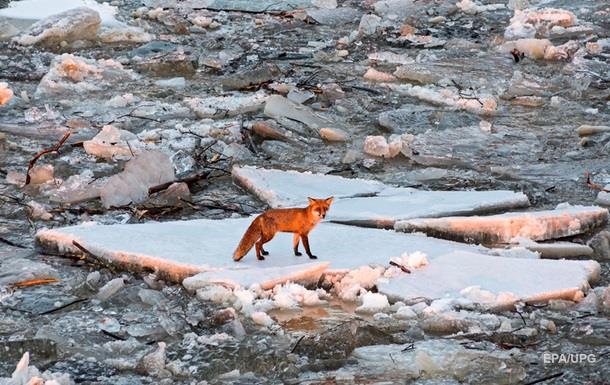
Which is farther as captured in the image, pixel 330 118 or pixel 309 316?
pixel 330 118

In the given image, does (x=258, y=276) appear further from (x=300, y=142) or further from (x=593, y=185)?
(x=300, y=142)

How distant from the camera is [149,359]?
3.90 m

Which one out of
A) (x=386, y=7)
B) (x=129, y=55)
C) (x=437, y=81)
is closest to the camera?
(x=437, y=81)

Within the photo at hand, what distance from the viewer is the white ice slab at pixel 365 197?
214 inches

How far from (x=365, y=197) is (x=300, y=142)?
154 centimetres

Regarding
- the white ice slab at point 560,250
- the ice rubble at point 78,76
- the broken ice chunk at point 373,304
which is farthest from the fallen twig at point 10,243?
the ice rubble at point 78,76

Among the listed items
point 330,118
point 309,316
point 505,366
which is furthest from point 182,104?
point 505,366

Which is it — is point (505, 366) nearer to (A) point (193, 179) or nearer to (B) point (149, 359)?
(B) point (149, 359)

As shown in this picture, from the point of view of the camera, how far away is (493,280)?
15.0ft

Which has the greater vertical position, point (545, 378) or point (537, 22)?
point (545, 378)

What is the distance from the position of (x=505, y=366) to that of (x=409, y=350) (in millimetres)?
364

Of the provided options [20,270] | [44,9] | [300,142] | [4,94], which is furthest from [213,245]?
[44,9]

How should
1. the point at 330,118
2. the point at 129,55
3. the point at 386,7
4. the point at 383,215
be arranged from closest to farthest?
1. the point at 383,215
2. the point at 330,118
3. the point at 129,55
4. the point at 386,7

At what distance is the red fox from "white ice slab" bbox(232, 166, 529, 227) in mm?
837
